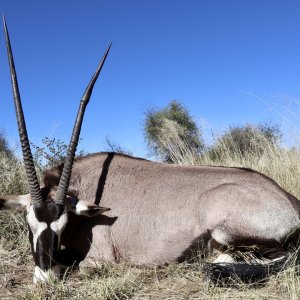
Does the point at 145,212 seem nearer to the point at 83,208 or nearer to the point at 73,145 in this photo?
the point at 83,208

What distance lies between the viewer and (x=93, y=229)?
4.34 meters

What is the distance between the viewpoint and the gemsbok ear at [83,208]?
421 cm

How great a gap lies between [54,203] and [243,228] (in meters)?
1.63

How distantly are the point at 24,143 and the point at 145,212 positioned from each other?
1266 millimetres

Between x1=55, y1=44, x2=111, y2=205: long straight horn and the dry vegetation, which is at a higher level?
x1=55, y1=44, x2=111, y2=205: long straight horn

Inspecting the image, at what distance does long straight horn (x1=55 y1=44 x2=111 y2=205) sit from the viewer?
13.4 feet

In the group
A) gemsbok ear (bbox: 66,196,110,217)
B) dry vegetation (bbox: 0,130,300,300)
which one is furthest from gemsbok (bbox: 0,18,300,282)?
dry vegetation (bbox: 0,130,300,300)

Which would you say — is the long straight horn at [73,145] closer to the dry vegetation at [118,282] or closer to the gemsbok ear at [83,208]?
the gemsbok ear at [83,208]

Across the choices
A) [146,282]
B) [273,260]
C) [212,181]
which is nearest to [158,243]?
[146,282]

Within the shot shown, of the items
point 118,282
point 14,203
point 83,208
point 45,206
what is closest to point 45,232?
point 45,206

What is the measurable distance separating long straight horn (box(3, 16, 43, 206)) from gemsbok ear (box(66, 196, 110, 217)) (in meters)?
0.32

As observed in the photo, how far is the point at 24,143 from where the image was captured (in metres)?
4.16

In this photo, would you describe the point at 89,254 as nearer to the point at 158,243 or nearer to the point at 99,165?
the point at 158,243

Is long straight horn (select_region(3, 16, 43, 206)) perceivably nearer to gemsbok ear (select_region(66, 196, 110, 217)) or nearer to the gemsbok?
the gemsbok
